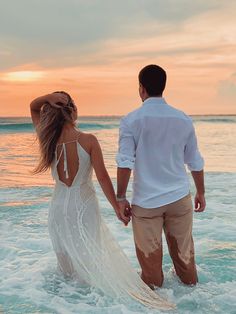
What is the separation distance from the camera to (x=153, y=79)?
13.8 feet

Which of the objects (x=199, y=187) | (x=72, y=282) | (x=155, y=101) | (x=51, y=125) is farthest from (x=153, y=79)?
(x=72, y=282)

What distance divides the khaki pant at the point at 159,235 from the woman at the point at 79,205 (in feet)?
0.53

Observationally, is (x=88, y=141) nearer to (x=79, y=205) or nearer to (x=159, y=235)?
(x=79, y=205)

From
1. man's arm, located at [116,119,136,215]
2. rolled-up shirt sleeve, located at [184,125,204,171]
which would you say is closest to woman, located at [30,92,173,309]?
man's arm, located at [116,119,136,215]

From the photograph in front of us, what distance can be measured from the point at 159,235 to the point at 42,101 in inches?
62.5

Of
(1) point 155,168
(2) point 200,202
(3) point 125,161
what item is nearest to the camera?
(3) point 125,161

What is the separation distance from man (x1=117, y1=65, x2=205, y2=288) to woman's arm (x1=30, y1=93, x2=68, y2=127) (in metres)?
0.65

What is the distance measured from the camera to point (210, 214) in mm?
8898

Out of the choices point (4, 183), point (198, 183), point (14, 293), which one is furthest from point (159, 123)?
point (4, 183)

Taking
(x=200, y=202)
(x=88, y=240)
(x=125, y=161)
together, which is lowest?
(x=88, y=240)

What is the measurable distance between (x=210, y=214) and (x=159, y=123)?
5054 millimetres

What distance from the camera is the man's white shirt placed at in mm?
4152

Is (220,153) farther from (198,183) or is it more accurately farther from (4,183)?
(198,183)

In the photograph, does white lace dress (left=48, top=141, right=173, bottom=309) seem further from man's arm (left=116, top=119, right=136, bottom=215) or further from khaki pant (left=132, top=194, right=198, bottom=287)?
man's arm (left=116, top=119, right=136, bottom=215)
